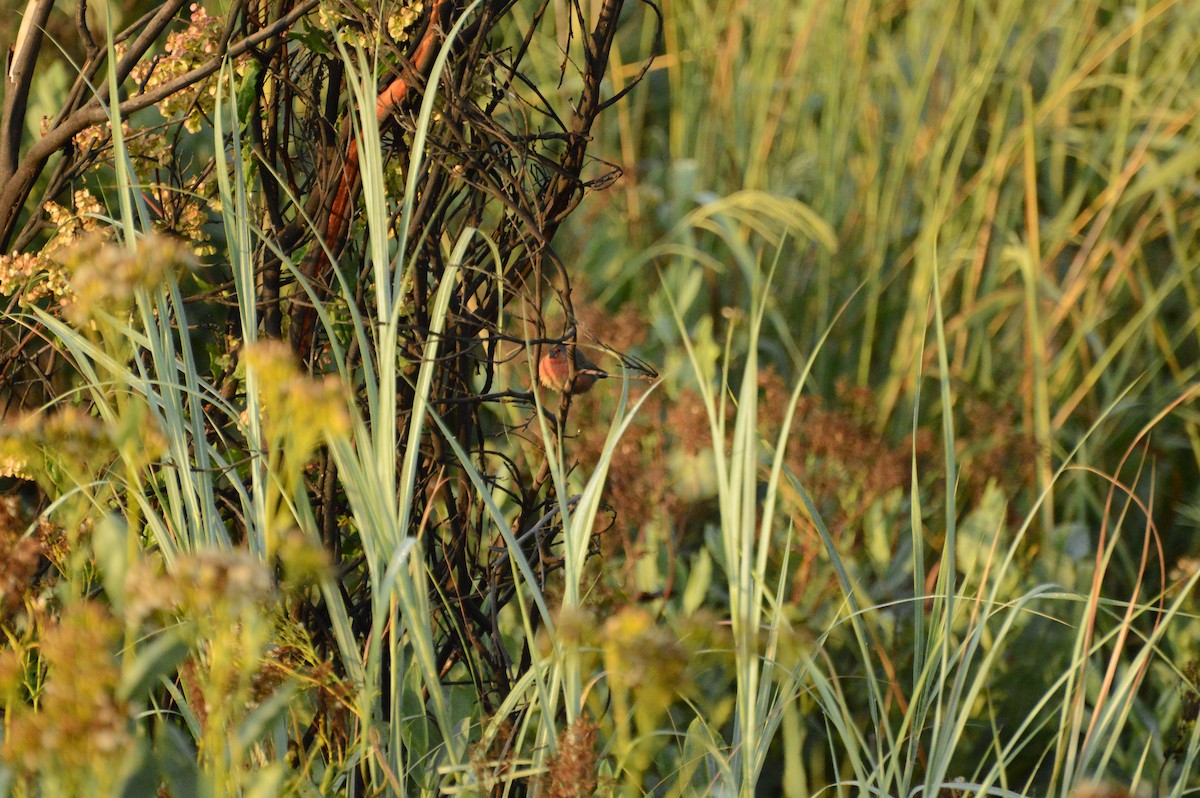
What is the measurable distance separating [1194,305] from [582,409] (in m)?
1.38

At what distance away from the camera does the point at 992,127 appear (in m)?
2.56

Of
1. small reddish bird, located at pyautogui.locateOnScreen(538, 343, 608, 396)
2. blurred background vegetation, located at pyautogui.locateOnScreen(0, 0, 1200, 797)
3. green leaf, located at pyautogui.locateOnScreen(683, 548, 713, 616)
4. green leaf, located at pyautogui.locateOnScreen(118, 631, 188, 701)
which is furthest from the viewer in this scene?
green leaf, located at pyautogui.locateOnScreen(683, 548, 713, 616)

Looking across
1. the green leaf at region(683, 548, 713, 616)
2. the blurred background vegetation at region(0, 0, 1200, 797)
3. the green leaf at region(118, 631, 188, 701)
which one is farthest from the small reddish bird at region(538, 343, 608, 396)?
the green leaf at region(683, 548, 713, 616)

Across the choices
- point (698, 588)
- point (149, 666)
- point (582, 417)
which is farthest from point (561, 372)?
point (582, 417)

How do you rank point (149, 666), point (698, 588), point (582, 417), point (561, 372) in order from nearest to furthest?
1. point (149, 666)
2. point (561, 372)
3. point (698, 588)
4. point (582, 417)

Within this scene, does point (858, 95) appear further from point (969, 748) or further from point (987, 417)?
point (969, 748)

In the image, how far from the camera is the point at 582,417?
5.62 feet

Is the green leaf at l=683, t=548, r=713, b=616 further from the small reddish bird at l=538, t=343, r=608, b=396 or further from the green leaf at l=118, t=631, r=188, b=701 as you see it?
the green leaf at l=118, t=631, r=188, b=701

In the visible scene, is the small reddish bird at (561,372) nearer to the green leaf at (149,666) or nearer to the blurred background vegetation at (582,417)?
the blurred background vegetation at (582,417)

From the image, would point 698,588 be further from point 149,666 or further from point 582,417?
point 149,666

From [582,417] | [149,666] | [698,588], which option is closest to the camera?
[149,666]

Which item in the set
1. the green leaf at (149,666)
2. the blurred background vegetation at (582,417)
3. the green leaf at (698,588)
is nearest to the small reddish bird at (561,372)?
the blurred background vegetation at (582,417)

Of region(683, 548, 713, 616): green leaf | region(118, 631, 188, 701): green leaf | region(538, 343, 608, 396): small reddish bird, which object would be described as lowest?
region(683, 548, 713, 616): green leaf

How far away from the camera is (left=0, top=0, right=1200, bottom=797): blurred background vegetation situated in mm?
681
